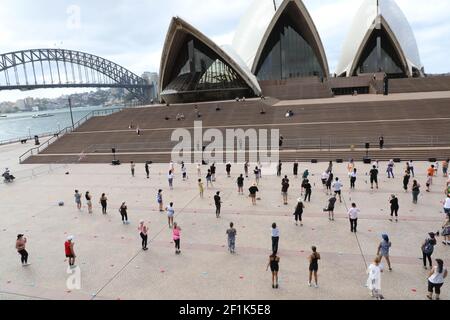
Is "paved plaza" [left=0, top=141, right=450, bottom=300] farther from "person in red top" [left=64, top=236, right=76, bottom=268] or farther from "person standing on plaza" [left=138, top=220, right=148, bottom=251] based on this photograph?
"person in red top" [left=64, top=236, right=76, bottom=268]

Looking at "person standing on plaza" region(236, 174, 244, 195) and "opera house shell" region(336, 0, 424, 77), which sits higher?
"opera house shell" region(336, 0, 424, 77)

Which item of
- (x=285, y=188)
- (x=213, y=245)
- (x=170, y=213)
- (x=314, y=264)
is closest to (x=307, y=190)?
(x=285, y=188)

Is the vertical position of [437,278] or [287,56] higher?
[287,56]

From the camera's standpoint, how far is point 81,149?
29.7 m

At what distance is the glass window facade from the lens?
55094 millimetres

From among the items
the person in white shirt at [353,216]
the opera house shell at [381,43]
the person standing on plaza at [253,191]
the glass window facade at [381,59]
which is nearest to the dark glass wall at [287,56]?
the opera house shell at [381,43]

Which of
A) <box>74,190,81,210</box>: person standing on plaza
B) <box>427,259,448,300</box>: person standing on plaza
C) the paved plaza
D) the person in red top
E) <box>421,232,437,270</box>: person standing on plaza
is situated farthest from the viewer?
<box>74,190,81,210</box>: person standing on plaza

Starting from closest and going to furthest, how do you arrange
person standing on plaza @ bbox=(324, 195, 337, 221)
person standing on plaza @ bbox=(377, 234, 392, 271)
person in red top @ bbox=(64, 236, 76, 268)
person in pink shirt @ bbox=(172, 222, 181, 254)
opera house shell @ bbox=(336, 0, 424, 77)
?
person standing on plaza @ bbox=(377, 234, 392, 271) → person in red top @ bbox=(64, 236, 76, 268) → person in pink shirt @ bbox=(172, 222, 181, 254) → person standing on plaza @ bbox=(324, 195, 337, 221) → opera house shell @ bbox=(336, 0, 424, 77)

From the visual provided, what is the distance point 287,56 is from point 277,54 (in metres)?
1.79

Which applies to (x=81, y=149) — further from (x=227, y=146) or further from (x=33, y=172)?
(x=227, y=146)

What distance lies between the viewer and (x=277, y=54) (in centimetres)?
5669

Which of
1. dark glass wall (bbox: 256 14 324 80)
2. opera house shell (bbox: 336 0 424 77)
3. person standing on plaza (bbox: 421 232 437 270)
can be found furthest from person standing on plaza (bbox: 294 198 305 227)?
opera house shell (bbox: 336 0 424 77)

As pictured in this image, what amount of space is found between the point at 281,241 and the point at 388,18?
56.9 meters

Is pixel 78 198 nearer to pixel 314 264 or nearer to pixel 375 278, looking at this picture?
pixel 314 264
